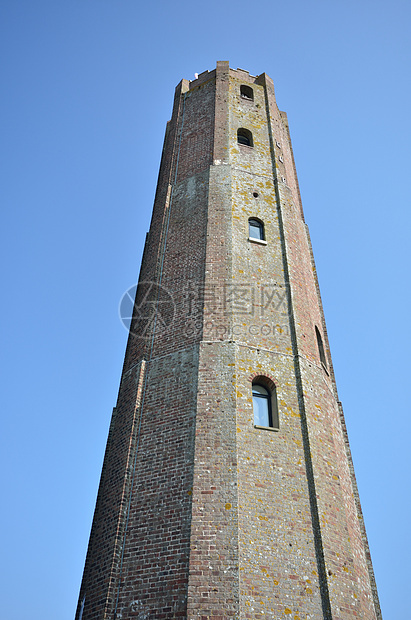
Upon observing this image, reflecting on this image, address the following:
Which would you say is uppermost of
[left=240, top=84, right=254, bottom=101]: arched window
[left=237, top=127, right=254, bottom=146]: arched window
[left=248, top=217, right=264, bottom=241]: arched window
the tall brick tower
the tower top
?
the tower top

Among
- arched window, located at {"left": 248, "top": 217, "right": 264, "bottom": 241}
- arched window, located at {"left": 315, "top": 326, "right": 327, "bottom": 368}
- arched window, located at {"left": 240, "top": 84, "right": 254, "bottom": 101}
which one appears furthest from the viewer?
arched window, located at {"left": 240, "top": 84, "right": 254, "bottom": 101}

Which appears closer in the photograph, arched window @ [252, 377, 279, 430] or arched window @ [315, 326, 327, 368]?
arched window @ [252, 377, 279, 430]

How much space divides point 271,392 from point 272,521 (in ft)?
10.5

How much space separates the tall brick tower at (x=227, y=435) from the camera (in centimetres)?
1055

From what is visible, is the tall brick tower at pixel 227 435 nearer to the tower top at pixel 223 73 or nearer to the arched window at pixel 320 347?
the arched window at pixel 320 347

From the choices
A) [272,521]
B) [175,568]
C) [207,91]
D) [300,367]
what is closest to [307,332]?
[300,367]

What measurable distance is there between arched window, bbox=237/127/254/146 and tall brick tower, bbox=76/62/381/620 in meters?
1.20

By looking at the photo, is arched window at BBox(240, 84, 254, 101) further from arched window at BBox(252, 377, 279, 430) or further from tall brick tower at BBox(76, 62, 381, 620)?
arched window at BBox(252, 377, 279, 430)

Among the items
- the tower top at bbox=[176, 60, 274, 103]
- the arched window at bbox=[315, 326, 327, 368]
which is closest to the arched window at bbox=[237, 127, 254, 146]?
the tower top at bbox=[176, 60, 274, 103]

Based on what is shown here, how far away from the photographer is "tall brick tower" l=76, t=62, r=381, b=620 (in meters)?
10.5

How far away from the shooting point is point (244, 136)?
67.0 ft

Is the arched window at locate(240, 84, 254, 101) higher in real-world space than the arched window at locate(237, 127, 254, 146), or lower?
higher

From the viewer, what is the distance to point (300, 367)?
13867 millimetres

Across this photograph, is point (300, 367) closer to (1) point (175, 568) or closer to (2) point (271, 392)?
(2) point (271, 392)
